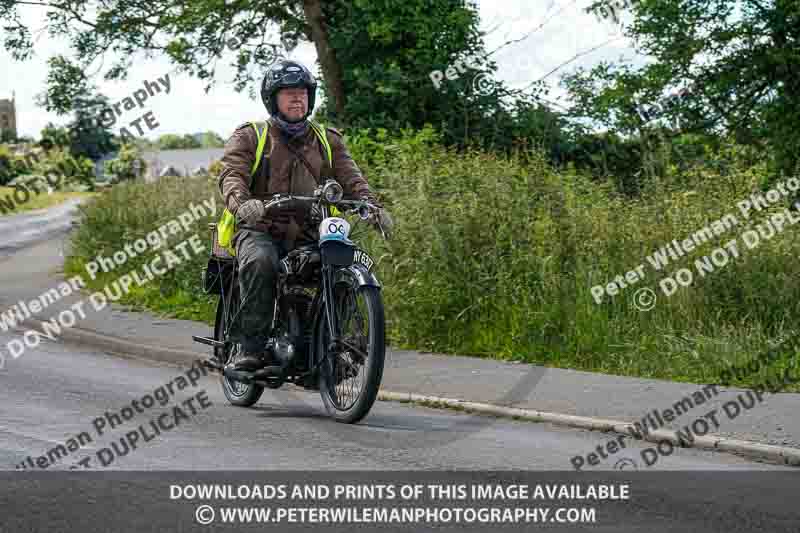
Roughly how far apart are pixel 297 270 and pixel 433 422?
145 centimetres

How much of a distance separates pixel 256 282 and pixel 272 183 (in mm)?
709

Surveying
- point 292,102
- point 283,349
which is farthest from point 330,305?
point 292,102

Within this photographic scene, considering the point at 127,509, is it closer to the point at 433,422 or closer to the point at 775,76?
the point at 433,422

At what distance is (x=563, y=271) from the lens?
12648 mm

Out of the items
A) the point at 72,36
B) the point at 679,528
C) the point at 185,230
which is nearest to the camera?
the point at 679,528

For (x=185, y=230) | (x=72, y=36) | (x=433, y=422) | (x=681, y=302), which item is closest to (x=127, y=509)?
(x=433, y=422)

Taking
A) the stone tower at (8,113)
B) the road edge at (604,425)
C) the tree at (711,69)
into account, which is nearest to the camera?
the road edge at (604,425)

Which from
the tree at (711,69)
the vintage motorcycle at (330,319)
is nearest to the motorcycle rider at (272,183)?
the vintage motorcycle at (330,319)

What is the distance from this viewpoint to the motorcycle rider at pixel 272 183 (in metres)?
8.42

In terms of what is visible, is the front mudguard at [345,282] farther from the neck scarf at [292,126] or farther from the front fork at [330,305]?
the neck scarf at [292,126]

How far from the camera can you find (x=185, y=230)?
1902 cm

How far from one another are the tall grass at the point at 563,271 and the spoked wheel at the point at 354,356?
3.24m

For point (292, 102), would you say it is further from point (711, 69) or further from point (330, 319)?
point (711, 69)

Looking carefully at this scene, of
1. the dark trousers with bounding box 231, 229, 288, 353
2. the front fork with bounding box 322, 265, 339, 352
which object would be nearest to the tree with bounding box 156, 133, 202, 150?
the dark trousers with bounding box 231, 229, 288, 353
